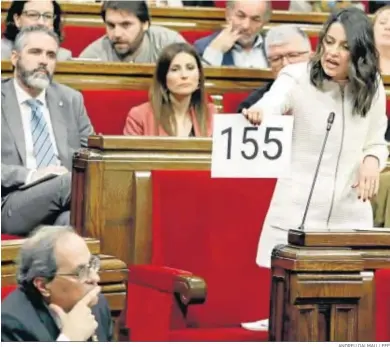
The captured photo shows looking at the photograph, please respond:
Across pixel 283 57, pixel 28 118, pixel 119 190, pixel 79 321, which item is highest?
pixel 283 57

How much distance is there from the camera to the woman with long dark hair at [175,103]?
6.07 feet

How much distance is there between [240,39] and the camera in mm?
2320

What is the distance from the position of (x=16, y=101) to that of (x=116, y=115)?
231 mm

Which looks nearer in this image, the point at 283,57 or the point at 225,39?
the point at 283,57

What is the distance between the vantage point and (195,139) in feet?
5.24

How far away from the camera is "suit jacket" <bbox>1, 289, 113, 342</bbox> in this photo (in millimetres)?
1082

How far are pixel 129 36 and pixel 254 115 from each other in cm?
86

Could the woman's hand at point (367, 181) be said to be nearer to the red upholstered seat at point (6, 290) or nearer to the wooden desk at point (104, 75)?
the red upholstered seat at point (6, 290)

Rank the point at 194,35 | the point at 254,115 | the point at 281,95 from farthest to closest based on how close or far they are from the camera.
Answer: the point at 194,35 → the point at 281,95 → the point at 254,115

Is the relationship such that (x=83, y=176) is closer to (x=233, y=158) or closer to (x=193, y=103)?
(x=233, y=158)

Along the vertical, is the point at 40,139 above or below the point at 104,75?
below

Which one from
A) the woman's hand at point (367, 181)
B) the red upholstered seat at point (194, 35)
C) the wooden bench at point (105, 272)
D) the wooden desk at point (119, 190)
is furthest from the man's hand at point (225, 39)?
the wooden bench at point (105, 272)

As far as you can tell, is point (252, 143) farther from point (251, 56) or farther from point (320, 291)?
point (251, 56)

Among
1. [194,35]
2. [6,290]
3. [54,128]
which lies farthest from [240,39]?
[6,290]
